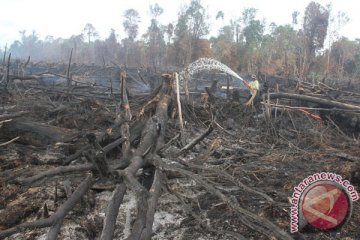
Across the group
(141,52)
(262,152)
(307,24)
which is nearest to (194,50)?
(307,24)

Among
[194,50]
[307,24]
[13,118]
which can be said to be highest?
[307,24]

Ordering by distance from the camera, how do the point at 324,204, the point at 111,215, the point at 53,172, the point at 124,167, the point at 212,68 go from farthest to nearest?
the point at 212,68, the point at 124,167, the point at 324,204, the point at 53,172, the point at 111,215

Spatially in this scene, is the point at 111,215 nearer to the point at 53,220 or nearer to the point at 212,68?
the point at 53,220

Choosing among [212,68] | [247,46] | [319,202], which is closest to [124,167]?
[319,202]

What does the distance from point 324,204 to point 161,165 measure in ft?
3.73

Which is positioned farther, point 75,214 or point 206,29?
point 206,29

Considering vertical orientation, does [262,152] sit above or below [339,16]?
below

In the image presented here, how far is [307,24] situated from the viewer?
27125 mm

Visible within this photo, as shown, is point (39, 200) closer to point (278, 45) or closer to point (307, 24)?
point (307, 24)

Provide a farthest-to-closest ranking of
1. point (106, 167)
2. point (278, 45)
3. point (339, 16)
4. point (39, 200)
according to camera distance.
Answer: point (278, 45) → point (339, 16) → point (39, 200) → point (106, 167)

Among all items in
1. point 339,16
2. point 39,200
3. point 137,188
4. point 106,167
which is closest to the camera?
point 137,188

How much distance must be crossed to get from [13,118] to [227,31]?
1722 inches

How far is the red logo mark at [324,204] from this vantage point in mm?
2037

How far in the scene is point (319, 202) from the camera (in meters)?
2.06
